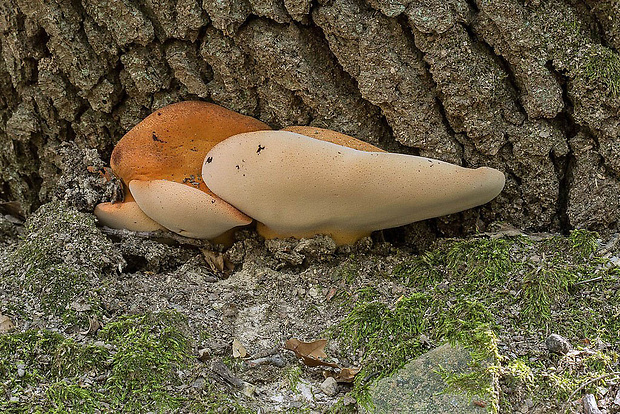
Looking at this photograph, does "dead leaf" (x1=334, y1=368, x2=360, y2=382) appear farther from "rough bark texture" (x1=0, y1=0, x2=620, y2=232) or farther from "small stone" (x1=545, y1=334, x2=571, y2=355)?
"rough bark texture" (x1=0, y1=0, x2=620, y2=232)

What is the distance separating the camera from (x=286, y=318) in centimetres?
226

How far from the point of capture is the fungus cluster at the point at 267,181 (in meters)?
2.17

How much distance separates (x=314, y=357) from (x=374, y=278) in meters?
0.52

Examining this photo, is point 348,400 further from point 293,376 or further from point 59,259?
point 59,259

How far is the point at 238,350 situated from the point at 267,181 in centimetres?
63

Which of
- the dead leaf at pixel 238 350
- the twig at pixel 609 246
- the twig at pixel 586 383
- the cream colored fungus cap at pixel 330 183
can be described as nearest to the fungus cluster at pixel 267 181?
the cream colored fungus cap at pixel 330 183

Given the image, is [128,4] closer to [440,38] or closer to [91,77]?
[91,77]

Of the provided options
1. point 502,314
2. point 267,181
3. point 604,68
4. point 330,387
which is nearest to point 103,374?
point 330,387

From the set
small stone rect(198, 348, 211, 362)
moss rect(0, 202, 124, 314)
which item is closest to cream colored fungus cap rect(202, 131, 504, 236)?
moss rect(0, 202, 124, 314)

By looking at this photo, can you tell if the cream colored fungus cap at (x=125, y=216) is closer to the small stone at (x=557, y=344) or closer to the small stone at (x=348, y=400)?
the small stone at (x=348, y=400)

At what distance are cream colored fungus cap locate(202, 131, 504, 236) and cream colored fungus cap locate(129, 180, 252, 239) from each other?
5 centimetres

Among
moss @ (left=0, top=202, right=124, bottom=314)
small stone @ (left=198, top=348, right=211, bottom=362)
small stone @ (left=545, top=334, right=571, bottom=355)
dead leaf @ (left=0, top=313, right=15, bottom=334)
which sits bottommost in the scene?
small stone @ (left=198, top=348, right=211, bottom=362)

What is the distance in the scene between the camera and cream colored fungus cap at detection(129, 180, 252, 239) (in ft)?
7.82

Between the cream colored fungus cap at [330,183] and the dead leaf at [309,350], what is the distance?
53cm
